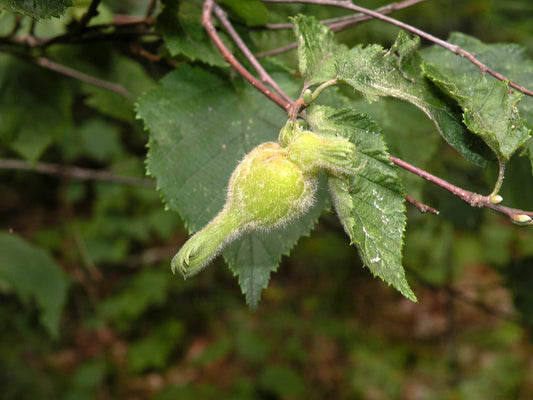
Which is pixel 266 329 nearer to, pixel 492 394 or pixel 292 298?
pixel 292 298

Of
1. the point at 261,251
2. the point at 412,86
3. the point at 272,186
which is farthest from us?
the point at 261,251

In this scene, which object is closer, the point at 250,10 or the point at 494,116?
the point at 494,116

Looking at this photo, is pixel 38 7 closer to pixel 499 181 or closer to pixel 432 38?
pixel 432 38

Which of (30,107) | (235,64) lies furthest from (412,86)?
(30,107)

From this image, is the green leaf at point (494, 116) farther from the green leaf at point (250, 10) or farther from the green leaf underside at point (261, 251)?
the green leaf at point (250, 10)

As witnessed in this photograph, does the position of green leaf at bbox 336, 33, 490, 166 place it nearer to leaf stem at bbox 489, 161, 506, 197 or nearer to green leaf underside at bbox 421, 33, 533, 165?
leaf stem at bbox 489, 161, 506, 197

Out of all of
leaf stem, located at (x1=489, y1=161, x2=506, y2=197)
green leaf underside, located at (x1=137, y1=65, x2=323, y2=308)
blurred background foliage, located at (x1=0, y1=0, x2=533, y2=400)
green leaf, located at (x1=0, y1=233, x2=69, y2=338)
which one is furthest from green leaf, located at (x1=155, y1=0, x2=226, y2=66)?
blurred background foliage, located at (x1=0, y1=0, x2=533, y2=400)
